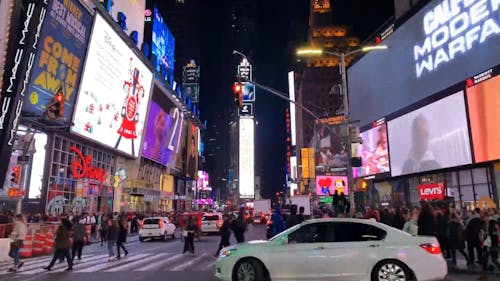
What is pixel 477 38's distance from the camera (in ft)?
101

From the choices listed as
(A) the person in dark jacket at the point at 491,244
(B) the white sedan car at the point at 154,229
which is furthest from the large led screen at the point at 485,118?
(B) the white sedan car at the point at 154,229

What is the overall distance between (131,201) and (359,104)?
31577 millimetres

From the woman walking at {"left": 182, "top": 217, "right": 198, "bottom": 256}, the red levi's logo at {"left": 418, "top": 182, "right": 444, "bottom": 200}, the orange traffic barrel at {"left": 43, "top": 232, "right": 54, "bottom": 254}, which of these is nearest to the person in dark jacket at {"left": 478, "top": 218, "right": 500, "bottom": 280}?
the woman walking at {"left": 182, "top": 217, "right": 198, "bottom": 256}

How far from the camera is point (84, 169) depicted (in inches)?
1523

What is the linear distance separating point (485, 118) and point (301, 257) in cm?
2618

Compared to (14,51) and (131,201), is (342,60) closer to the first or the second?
(14,51)

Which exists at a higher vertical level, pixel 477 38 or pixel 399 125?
pixel 477 38

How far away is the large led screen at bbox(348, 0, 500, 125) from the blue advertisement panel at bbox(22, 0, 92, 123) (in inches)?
1133

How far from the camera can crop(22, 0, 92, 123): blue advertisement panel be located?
1088 inches

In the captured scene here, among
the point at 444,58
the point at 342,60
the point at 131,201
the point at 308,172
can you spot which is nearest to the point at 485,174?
the point at 444,58

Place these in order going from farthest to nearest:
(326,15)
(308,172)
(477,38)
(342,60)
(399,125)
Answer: (326,15) → (308,172) → (399,125) → (477,38) → (342,60)

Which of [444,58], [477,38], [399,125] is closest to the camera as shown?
[477,38]

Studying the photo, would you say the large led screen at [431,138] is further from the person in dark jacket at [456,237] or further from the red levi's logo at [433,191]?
the person in dark jacket at [456,237]

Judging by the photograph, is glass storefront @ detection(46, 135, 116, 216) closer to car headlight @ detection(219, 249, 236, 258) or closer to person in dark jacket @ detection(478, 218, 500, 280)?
car headlight @ detection(219, 249, 236, 258)
